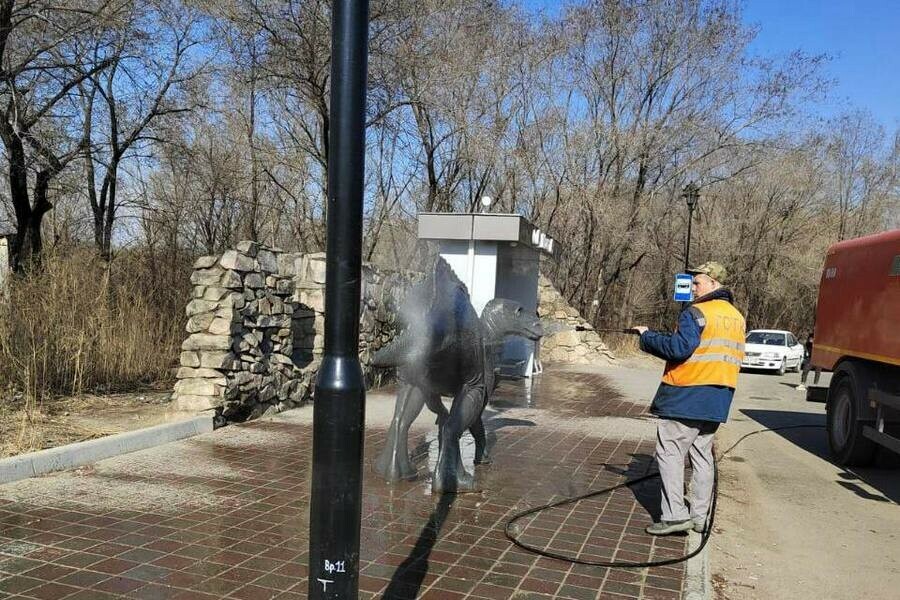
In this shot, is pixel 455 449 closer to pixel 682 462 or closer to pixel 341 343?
pixel 682 462

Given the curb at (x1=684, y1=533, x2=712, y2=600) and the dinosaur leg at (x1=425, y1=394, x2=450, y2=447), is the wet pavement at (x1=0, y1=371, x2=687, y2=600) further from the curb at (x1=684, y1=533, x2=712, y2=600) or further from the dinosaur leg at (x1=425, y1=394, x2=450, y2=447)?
the dinosaur leg at (x1=425, y1=394, x2=450, y2=447)

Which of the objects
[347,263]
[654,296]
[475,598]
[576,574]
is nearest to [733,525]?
[576,574]

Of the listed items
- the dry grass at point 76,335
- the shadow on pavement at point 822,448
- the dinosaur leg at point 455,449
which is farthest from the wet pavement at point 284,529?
the shadow on pavement at point 822,448

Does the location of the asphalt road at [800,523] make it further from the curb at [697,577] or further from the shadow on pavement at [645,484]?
the shadow on pavement at [645,484]

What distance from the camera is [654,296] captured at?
115ft

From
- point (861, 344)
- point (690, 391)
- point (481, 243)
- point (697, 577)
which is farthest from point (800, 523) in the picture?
point (481, 243)

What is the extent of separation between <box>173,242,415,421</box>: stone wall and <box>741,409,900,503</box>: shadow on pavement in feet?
20.6

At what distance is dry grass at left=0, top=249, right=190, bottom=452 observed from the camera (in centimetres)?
819

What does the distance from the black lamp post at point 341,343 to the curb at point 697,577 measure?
2.78 m

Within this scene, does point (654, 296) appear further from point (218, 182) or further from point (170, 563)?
point (170, 563)

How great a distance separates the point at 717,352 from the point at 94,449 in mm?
5432

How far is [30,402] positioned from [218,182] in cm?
1226

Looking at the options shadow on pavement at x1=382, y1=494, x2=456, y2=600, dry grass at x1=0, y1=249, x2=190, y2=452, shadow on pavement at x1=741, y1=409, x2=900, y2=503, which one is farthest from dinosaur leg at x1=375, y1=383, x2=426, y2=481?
shadow on pavement at x1=741, y1=409, x2=900, y2=503

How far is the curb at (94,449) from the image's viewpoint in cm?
587
